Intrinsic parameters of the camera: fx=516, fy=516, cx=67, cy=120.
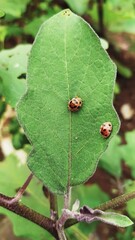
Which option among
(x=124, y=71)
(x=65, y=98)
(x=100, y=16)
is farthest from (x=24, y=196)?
(x=124, y=71)

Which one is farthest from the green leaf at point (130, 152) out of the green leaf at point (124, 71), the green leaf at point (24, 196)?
the green leaf at point (124, 71)

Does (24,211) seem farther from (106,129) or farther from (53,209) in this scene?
(106,129)

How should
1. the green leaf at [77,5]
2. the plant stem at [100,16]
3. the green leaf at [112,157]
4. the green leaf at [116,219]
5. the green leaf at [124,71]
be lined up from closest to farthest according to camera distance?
1. the green leaf at [116,219]
2. the green leaf at [112,157]
3. the green leaf at [77,5]
4. the plant stem at [100,16]
5. the green leaf at [124,71]

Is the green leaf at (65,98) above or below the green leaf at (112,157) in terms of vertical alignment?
above

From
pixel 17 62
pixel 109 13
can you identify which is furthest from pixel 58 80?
pixel 109 13

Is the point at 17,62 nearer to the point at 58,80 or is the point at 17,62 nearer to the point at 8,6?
the point at 8,6

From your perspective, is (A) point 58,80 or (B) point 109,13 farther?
(B) point 109,13

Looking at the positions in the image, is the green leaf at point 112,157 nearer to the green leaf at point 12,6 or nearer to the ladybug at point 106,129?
the green leaf at point 12,6
